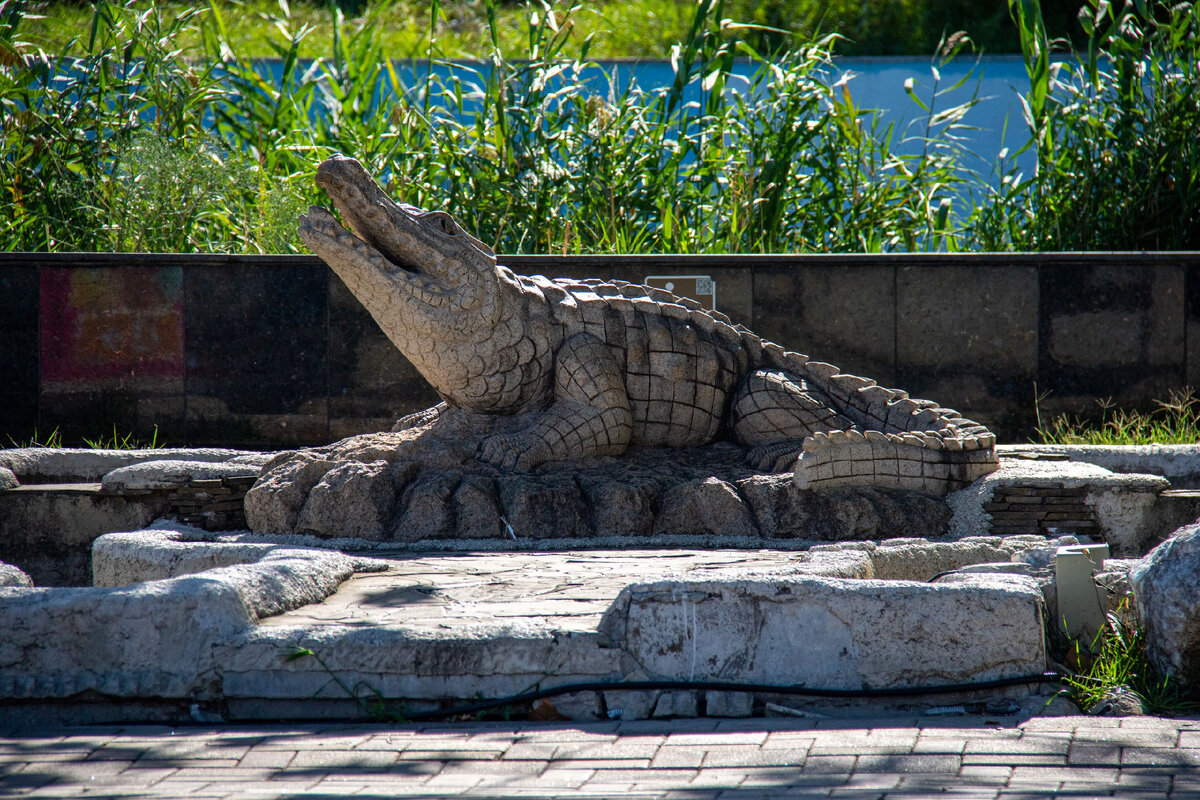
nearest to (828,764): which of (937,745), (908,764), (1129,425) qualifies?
(908,764)

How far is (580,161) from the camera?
9.61m

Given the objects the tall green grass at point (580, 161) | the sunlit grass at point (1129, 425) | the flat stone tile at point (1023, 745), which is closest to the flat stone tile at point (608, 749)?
the flat stone tile at point (1023, 745)

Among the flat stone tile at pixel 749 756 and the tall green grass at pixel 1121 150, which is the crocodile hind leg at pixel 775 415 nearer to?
the flat stone tile at pixel 749 756

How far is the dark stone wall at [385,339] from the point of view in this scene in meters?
7.80

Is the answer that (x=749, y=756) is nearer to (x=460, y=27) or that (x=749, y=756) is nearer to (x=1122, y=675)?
(x=1122, y=675)

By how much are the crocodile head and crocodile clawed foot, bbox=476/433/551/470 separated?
542 mm

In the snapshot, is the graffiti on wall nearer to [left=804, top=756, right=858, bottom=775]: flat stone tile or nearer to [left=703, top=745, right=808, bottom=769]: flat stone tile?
[left=703, top=745, right=808, bottom=769]: flat stone tile

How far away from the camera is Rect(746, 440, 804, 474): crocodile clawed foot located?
5844 mm

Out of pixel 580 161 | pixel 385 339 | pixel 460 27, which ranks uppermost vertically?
pixel 460 27

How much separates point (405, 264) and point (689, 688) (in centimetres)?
305

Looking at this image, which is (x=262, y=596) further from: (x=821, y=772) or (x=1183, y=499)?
(x=1183, y=499)

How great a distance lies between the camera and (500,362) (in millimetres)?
5855

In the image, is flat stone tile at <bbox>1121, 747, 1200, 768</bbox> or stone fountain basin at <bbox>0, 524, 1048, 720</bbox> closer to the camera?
flat stone tile at <bbox>1121, 747, 1200, 768</bbox>

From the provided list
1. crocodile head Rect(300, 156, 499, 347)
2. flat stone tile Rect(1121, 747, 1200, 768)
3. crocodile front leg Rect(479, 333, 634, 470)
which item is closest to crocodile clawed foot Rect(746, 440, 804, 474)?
crocodile front leg Rect(479, 333, 634, 470)
